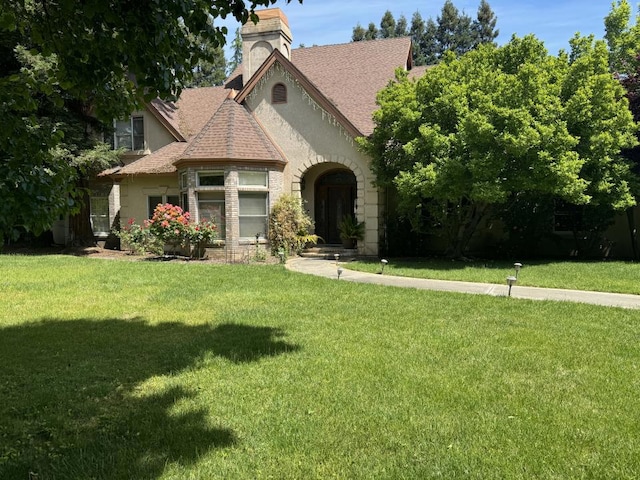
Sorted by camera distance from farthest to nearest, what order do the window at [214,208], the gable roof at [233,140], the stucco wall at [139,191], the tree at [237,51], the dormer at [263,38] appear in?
the tree at [237,51] → the dormer at [263,38] → the stucco wall at [139,191] → the window at [214,208] → the gable roof at [233,140]

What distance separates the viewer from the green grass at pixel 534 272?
10.7m

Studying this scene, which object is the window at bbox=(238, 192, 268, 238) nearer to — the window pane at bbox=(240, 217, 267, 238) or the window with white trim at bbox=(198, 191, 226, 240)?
the window pane at bbox=(240, 217, 267, 238)

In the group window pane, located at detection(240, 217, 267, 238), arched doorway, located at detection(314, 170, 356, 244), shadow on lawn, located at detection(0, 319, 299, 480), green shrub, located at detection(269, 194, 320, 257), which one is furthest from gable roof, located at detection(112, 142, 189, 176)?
shadow on lawn, located at detection(0, 319, 299, 480)

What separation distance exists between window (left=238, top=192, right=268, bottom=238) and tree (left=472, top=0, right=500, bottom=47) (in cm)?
4412

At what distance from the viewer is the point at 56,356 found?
229 inches

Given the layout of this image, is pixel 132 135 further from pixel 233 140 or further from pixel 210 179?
pixel 233 140

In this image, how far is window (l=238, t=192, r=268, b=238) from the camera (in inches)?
649

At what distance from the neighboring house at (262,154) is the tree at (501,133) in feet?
7.46

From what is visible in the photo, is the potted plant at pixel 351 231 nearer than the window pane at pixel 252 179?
No

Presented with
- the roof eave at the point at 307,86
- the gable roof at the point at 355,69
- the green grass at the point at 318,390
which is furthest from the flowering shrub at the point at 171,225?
the green grass at the point at 318,390

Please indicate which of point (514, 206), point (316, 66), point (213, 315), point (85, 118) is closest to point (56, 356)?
point (213, 315)

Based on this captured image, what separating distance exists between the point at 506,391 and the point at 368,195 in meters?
12.5

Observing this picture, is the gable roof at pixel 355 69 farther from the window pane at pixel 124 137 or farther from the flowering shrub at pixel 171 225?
the window pane at pixel 124 137

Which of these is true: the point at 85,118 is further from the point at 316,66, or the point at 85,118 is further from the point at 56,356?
the point at 56,356
